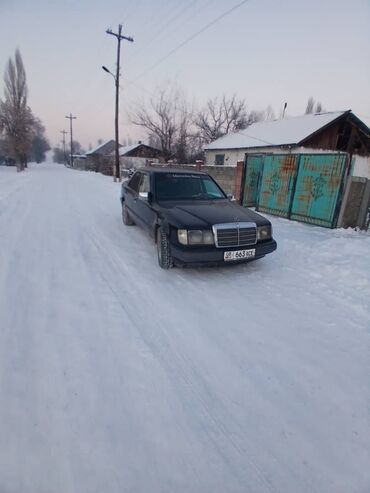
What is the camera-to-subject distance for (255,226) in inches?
170

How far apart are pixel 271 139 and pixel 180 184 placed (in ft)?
64.4

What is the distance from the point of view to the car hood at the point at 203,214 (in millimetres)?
4109

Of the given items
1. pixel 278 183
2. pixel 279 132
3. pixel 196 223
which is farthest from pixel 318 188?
pixel 279 132

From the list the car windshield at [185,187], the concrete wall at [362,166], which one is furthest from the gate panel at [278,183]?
the concrete wall at [362,166]

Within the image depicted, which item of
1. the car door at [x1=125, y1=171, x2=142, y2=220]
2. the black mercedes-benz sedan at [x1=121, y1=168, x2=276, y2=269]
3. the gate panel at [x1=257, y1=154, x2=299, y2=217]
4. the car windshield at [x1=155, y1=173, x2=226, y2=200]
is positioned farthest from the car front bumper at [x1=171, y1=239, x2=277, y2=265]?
the gate panel at [x1=257, y1=154, x2=299, y2=217]

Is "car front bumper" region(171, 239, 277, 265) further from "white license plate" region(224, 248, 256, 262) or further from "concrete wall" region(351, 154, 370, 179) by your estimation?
"concrete wall" region(351, 154, 370, 179)

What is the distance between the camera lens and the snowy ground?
1.69 meters

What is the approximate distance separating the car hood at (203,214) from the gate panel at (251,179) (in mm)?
6106

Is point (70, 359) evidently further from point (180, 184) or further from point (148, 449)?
point (180, 184)

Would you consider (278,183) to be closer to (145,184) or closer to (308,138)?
(145,184)

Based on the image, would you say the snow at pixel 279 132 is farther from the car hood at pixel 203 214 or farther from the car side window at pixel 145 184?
the car hood at pixel 203 214

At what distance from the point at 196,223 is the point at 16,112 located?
38.5 m

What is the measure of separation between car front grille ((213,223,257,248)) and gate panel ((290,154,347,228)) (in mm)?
4403

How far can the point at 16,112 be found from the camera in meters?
32.9
